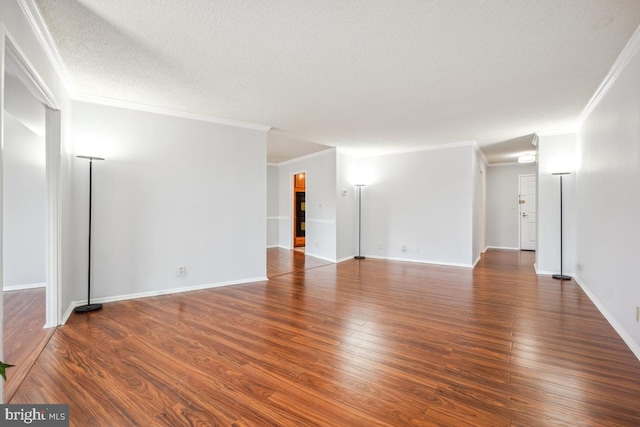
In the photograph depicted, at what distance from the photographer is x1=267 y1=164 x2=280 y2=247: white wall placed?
8.84 m

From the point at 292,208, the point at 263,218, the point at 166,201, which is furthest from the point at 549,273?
the point at 166,201

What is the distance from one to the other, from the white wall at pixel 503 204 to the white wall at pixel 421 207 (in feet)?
11.1

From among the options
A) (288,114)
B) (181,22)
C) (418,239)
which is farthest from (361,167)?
(181,22)

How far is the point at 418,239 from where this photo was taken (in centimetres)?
641

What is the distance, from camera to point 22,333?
8.80 ft

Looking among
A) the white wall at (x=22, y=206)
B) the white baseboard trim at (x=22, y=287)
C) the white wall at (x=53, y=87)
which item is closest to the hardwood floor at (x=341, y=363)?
the white wall at (x=53, y=87)

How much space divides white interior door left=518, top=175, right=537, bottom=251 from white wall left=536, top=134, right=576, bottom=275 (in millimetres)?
3237

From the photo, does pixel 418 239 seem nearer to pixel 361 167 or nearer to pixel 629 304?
pixel 361 167

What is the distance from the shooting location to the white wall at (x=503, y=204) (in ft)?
26.8

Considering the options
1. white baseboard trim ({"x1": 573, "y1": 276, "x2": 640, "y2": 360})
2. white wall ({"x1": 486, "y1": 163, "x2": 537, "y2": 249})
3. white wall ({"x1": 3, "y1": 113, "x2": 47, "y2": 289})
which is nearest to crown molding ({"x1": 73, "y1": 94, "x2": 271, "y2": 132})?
white wall ({"x1": 3, "y1": 113, "x2": 47, "y2": 289})

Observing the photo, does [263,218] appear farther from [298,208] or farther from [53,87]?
[298,208]

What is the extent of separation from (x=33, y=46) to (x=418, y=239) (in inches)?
244

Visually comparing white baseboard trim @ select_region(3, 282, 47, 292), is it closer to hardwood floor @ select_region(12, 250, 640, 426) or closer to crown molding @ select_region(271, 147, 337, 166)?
hardwood floor @ select_region(12, 250, 640, 426)

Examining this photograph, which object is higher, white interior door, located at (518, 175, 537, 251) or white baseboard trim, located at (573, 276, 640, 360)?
white interior door, located at (518, 175, 537, 251)
